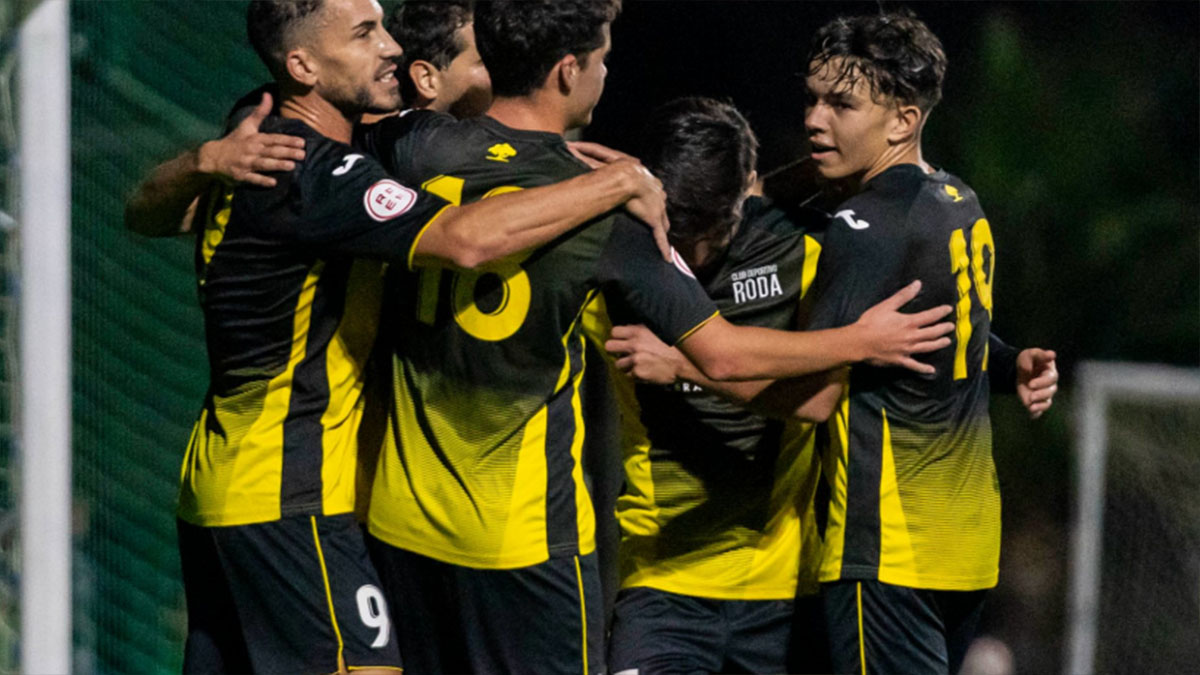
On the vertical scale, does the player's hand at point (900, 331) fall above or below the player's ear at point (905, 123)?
below

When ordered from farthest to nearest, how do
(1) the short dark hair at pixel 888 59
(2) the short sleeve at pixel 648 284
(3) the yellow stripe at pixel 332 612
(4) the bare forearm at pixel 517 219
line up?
(1) the short dark hair at pixel 888 59, (3) the yellow stripe at pixel 332 612, (2) the short sleeve at pixel 648 284, (4) the bare forearm at pixel 517 219

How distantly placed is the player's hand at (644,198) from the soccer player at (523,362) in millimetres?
35

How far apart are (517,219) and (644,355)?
1.67ft

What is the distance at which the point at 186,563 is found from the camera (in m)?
3.61

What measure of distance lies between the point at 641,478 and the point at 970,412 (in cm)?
87

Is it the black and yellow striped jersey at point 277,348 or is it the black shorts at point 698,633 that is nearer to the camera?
the black and yellow striped jersey at point 277,348

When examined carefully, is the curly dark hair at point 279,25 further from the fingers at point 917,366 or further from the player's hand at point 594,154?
the fingers at point 917,366

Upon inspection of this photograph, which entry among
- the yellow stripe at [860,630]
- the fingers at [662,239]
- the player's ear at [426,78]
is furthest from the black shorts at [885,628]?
the player's ear at [426,78]

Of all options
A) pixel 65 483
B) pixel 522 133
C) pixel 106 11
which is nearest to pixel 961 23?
pixel 106 11

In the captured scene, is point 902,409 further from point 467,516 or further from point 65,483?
point 65,483

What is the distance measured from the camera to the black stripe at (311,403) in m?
3.47

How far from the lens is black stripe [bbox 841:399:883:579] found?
3.57m

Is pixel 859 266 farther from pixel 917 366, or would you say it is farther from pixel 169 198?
pixel 169 198

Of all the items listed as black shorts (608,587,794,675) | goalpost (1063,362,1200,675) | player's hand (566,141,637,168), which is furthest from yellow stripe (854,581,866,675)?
goalpost (1063,362,1200,675)
